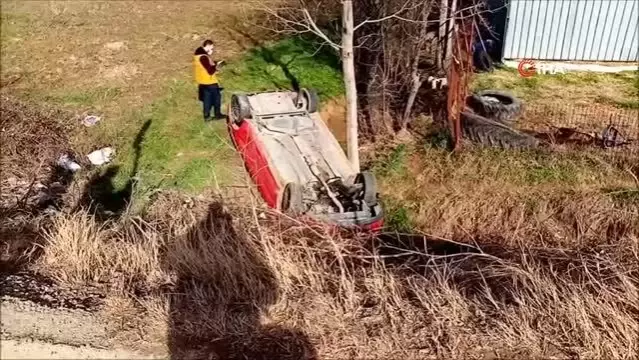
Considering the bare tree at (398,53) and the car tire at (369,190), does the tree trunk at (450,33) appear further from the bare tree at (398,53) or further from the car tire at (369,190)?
the car tire at (369,190)

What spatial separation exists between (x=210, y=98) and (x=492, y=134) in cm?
440

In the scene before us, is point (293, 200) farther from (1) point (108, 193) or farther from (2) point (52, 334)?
(1) point (108, 193)

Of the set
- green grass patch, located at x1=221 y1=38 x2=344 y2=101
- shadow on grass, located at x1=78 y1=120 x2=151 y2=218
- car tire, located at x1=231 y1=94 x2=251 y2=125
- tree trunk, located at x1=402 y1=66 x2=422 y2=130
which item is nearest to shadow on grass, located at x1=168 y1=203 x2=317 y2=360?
shadow on grass, located at x1=78 y1=120 x2=151 y2=218

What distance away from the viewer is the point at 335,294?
6.75 metres

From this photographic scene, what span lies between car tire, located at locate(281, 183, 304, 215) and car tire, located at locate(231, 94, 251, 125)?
2.22m

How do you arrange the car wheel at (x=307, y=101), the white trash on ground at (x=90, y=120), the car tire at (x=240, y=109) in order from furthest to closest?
1. the white trash on ground at (x=90, y=120)
2. the car wheel at (x=307, y=101)
3. the car tire at (x=240, y=109)

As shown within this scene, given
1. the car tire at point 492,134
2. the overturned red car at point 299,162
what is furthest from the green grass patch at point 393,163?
the overturned red car at point 299,162

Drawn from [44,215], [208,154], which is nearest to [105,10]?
[208,154]

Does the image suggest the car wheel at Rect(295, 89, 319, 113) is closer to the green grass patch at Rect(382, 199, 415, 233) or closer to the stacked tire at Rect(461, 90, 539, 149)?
the green grass patch at Rect(382, 199, 415, 233)

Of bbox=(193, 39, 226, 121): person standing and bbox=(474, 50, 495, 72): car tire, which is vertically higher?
bbox=(193, 39, 226, 121): person standing

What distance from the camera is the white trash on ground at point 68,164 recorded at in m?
11.1

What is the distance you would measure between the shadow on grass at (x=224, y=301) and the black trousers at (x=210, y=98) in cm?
415

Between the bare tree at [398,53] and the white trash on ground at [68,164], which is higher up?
the bare tree at [398,53]

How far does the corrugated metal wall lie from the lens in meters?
13.3
